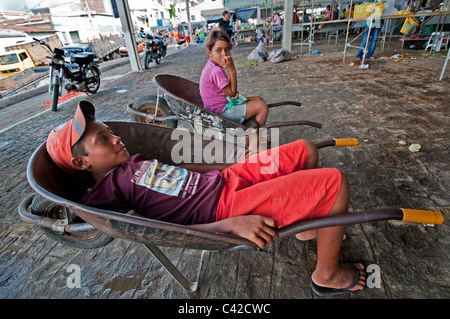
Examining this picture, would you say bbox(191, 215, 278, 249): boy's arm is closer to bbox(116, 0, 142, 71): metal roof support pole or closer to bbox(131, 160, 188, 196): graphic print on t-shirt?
bbox(131, 160, 188, 196): graphic print on t-shirt

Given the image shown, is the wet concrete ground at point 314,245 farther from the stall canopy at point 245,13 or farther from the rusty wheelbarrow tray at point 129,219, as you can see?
the stall canopy at point 245,13

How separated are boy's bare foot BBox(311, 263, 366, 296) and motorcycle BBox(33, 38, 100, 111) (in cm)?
631

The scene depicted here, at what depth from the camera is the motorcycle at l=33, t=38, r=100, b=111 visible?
537 centimetres

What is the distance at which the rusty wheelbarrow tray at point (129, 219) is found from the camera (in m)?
0.95

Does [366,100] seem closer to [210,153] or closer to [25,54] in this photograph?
[210,153]

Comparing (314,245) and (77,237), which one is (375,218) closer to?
(314,245)

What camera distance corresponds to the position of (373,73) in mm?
5691

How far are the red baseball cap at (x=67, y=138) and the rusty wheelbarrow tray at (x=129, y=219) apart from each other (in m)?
0.06

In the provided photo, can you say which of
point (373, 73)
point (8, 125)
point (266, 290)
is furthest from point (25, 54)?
point (266, 290)

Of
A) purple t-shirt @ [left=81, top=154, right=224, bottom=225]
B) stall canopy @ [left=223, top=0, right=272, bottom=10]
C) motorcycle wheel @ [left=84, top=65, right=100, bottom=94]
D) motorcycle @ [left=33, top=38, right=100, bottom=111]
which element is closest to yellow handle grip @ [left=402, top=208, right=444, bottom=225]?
purple t-shirt @ [left=81, top=154, right=224, bottom=225]

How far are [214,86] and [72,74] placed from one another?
4.94 meters

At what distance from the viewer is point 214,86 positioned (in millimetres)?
2635

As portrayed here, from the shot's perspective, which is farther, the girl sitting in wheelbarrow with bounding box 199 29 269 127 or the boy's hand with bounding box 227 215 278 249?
the girl sitting in wheelbarrow with bounding box 199 29 269 127

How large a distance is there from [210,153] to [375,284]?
1.36 meters
